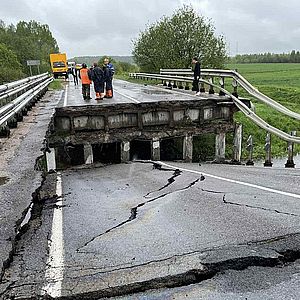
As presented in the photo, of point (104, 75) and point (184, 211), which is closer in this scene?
point (184, 211)

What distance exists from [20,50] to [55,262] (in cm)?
6517

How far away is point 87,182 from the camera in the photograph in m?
8.70

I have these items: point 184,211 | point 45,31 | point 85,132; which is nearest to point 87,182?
point 184,211

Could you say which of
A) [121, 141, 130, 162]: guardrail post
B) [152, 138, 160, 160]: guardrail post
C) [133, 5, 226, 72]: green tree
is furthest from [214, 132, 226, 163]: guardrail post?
[133, 5, 226, 72]: green tree

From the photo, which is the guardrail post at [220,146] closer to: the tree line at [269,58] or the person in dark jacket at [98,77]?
the person in dark jacket at [98,77]

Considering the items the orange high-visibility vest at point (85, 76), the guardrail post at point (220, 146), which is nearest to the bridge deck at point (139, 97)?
the orange high-visibility vest at point (85, 76)

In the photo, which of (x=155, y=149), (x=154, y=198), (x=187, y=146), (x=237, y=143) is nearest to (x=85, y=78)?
(x=155, y=149)

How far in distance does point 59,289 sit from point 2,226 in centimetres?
152

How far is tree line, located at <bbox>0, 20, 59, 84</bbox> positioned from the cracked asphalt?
58.1ft

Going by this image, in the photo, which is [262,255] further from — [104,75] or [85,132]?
[104,75]

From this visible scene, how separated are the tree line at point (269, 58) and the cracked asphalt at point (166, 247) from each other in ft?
383

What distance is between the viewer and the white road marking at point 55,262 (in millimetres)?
3332

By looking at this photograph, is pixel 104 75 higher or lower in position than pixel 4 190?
higher

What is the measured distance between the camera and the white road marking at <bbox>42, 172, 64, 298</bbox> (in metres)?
3.33
